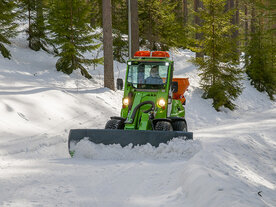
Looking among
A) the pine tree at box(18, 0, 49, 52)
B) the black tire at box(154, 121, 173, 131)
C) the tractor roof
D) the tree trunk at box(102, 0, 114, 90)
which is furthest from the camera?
the pine tree at box(18, 0, 49, 52)

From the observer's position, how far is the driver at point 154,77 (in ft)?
28.8

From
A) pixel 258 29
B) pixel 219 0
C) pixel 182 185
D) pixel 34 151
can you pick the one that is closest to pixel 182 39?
pixel 219 0

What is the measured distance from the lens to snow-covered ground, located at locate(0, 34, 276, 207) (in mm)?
4328

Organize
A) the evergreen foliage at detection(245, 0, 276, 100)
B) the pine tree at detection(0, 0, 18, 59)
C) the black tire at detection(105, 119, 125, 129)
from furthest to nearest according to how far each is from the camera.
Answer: the evergreen foliage at detection(245, 0, 276, 100), the pine tree at detection(0, 0, 18, 59), the black tire at detection(105, 119, 125, 129)

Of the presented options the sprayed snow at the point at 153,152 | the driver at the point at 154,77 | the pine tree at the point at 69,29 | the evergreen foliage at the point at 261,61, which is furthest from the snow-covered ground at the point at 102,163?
the evergreen foliage at the point at 261,61

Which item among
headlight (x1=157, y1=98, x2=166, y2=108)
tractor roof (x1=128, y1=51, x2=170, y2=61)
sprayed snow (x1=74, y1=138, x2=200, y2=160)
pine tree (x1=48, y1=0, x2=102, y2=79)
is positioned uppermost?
pine tree (x1=48, y1=0, x2=102, y2=79)

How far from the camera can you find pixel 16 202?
413cm

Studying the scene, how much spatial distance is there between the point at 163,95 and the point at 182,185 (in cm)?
400

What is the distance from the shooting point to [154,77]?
348 inches

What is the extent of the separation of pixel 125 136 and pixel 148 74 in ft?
8.26

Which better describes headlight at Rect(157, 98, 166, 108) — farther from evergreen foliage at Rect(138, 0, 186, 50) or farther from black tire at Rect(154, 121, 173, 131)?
evergreen foliage at Rect(138, 0, 186, 50)

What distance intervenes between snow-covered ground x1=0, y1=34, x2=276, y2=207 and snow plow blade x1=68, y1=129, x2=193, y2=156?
14cm

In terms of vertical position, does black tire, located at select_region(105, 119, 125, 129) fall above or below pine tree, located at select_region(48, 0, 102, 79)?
below

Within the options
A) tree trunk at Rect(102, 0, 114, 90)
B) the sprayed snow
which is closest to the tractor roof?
the sprayed snow
